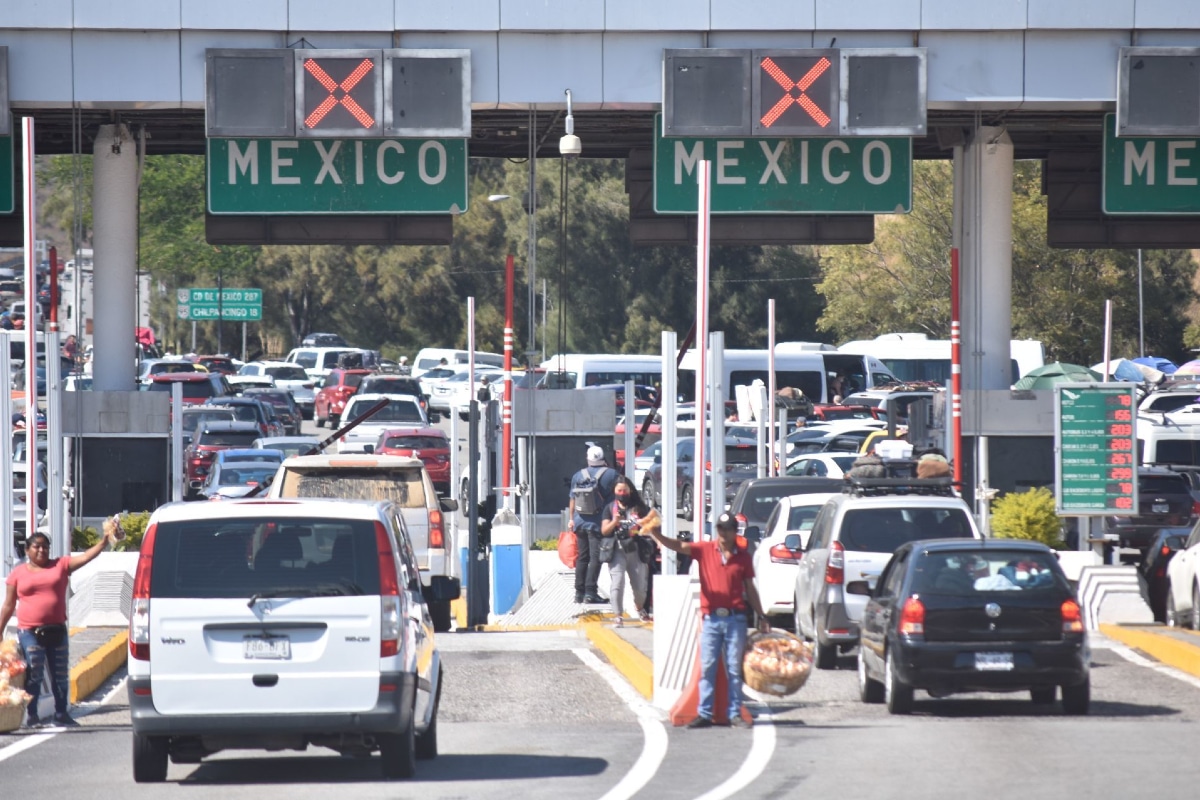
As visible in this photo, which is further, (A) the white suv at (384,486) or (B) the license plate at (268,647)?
(A) the white suv at (384,486)

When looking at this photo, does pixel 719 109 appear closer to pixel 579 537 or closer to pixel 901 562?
pixel 579 537

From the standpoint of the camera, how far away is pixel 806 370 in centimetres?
5834

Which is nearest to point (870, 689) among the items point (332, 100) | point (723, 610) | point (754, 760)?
point (723, 610)

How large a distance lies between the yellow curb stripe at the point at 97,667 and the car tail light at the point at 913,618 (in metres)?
5.98

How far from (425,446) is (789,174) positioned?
18.3 m

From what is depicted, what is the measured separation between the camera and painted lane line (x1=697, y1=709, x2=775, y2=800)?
10766mm

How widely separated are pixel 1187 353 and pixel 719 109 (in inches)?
2248

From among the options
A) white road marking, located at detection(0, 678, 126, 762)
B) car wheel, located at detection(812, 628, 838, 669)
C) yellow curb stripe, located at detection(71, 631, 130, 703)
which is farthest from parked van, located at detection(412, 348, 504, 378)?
white road marking, located at detection(0, 678, 126, 762)

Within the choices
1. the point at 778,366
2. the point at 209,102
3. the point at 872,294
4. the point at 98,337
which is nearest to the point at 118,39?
the point at 209,102

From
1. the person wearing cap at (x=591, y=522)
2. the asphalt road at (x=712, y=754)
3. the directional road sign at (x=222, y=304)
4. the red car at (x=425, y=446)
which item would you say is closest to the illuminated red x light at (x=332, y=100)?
the person wearing cap at (x=591, y=522)

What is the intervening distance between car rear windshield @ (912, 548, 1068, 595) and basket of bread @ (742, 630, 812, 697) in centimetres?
103

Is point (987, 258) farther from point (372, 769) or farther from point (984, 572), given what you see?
point (372, 769)

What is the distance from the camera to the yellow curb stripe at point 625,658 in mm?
15703

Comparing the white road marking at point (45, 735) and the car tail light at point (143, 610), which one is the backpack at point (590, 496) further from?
the car tail light at point (143, 610)
